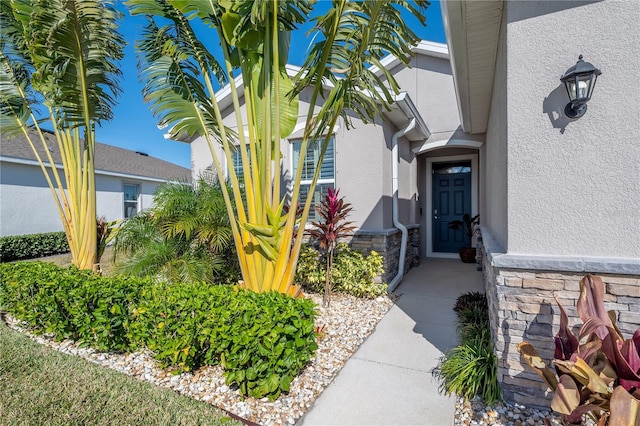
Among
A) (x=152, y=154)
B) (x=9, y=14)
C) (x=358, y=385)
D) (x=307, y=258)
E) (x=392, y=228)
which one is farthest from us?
(x=152, y=154)

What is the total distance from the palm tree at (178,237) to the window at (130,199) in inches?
502

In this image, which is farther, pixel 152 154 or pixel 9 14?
pixel 152 154

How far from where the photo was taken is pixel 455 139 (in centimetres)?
823

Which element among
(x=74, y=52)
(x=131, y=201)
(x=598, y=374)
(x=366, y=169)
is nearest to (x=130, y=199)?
(x=131, y=201)

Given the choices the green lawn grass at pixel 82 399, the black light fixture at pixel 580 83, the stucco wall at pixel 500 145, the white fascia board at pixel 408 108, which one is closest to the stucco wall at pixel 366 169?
the white fascia board at pixel 408 108

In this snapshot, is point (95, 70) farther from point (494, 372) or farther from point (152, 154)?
point (152, 154)

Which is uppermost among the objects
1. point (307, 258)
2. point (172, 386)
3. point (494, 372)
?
point (307, 258)

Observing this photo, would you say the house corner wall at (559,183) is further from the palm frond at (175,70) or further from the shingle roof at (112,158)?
the shingle roof at (112,158)

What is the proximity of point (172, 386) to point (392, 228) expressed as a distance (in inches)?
212

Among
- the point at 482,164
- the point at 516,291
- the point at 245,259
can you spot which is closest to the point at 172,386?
the point at 245,259

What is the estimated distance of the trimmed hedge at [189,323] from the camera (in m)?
2.91

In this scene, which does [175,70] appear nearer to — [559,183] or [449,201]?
[559,183]

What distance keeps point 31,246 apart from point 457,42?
1555cm

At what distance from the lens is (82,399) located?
9.68ft
